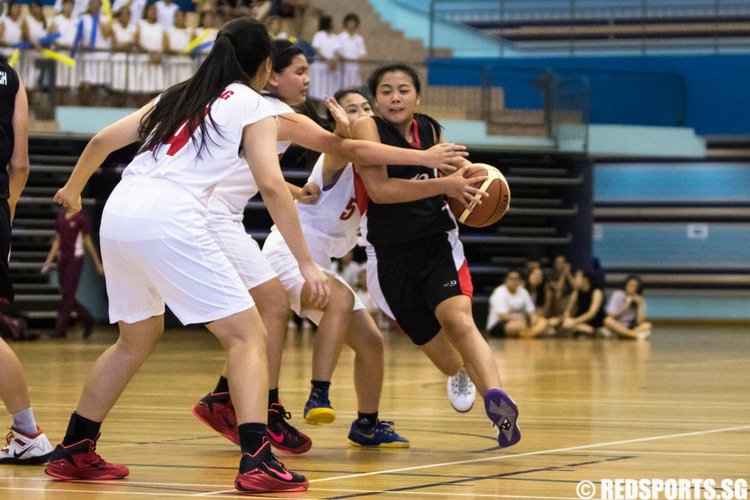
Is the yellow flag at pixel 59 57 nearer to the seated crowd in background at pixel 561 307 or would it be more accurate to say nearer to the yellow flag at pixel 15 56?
the yellow flag at pixel 15 56

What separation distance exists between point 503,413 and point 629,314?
437 inches

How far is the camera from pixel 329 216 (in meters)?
5.19

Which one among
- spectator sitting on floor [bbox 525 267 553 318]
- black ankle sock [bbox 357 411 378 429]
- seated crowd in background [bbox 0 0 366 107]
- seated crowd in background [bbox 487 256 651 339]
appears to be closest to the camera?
black ankle sock [bbox 357 411 378 429]

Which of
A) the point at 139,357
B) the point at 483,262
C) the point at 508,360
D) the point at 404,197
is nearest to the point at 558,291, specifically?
the point at 483,262

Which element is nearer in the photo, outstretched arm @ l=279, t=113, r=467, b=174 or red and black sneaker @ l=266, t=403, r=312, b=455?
outstretched arm @ l=279, t=113, r=467, b=174

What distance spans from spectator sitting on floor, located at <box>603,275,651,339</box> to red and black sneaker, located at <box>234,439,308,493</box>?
11.7 m

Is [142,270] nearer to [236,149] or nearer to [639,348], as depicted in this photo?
[236,149]

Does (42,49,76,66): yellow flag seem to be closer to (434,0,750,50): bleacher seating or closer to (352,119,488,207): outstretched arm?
(434,0,750,50): bleacher seating

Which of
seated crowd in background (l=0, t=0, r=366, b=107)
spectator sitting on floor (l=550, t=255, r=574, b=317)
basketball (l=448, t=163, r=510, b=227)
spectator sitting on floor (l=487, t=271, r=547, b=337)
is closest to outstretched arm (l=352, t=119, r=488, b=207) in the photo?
basketball (l=448, t=163, r=510, b=227)

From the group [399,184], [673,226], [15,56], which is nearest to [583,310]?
[673,226]

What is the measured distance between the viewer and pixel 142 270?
3707 millimetres

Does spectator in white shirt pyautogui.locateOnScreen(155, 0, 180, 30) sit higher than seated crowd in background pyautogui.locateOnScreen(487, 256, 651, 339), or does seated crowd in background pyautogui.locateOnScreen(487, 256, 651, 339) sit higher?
spectator in white shirt pyautogui.locateOnScreen(155, 0, 180, 30)

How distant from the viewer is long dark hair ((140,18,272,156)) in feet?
12.4

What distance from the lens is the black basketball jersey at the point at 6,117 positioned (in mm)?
4328
